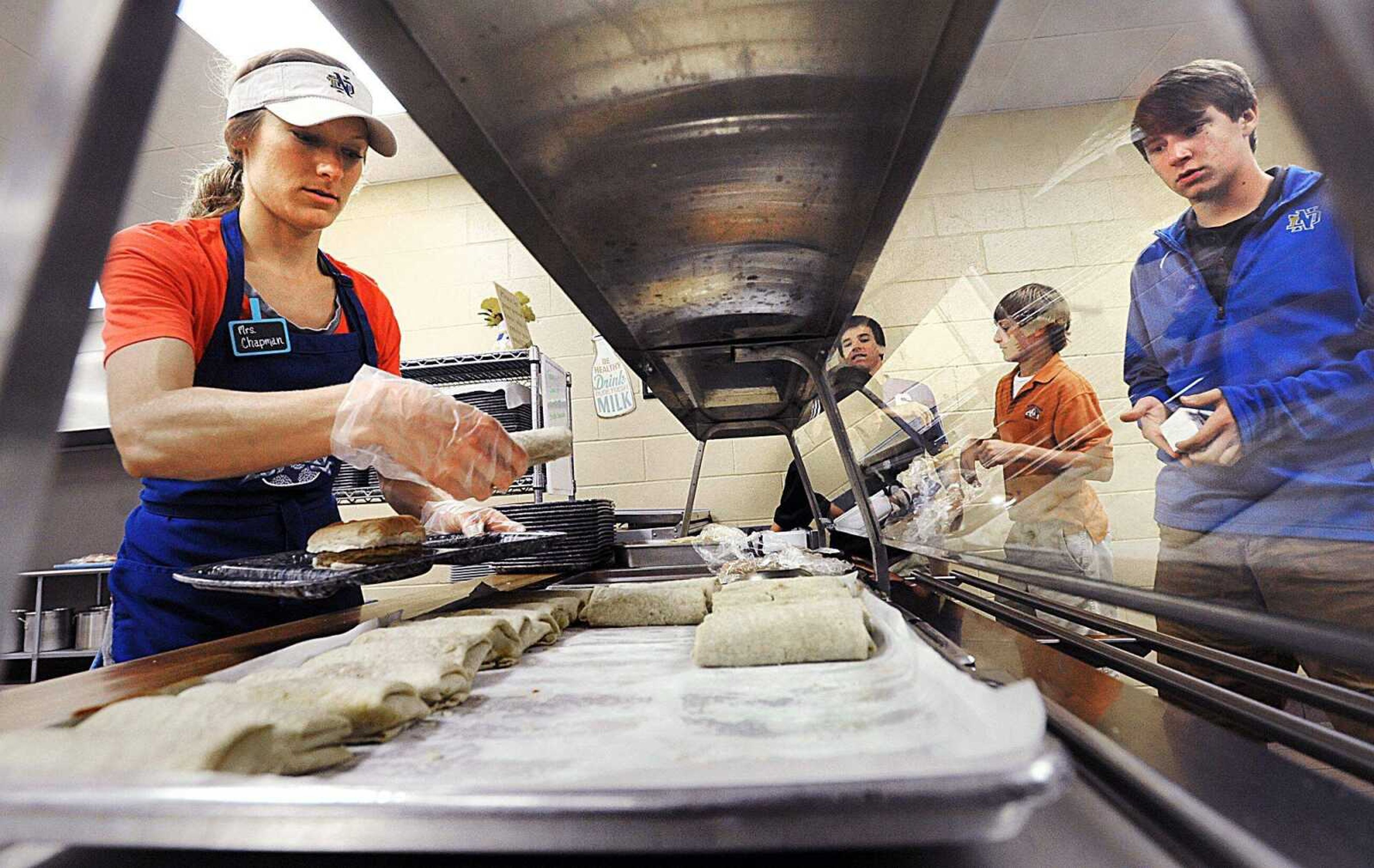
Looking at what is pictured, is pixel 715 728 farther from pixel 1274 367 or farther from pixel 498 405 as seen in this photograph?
pixel 498 405

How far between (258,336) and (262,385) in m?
0.10

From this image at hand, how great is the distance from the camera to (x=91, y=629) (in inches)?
143

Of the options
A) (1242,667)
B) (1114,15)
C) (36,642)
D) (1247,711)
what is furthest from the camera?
(36,642)

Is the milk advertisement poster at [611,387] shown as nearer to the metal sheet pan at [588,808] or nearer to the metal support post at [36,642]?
the metal support post at [36,642]

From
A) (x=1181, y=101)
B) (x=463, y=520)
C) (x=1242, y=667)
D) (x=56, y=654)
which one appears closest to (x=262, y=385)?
(x=463, y=520)

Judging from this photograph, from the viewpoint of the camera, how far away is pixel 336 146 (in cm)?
142

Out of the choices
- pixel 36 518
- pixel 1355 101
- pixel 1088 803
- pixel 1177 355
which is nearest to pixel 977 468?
pixel 1177 355

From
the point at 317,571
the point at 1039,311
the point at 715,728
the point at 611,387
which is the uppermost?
the point at 611,387

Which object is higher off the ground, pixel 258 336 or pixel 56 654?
pixel 258 336

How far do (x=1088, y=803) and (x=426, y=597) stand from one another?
1309mm

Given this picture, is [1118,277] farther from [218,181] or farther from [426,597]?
[218,181]

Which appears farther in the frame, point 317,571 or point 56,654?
point 56,654

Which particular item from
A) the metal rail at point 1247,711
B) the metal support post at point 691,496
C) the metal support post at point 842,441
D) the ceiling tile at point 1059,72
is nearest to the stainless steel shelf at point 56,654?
the metal support post at point 691,496

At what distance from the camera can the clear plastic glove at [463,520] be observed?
149cm
